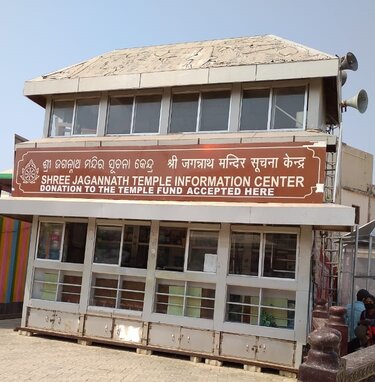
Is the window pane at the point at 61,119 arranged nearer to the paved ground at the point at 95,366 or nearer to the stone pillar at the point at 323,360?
the paved ground at the point at 95,366

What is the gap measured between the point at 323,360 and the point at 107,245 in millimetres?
7356

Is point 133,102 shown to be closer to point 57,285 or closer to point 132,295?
point 132,295

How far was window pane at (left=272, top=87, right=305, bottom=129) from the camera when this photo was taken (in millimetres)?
9758

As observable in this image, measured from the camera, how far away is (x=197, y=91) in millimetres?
10531

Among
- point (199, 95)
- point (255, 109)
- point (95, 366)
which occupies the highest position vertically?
point (199, 95)

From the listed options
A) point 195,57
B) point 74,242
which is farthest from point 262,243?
point 195,57

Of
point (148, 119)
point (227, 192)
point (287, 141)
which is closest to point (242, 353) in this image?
point (227, 192)

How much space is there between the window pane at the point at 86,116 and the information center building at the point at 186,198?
0.09 ft

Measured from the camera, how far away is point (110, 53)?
12.8 metres

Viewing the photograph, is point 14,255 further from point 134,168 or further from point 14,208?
point 134,168

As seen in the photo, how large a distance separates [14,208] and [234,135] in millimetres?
5259

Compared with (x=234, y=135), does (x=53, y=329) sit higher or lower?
lower

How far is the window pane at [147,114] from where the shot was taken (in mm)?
10875

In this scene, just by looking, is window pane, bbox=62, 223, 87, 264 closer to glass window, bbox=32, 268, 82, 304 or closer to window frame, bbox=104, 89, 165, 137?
glass window, bbox=32, 268, 82, 304
